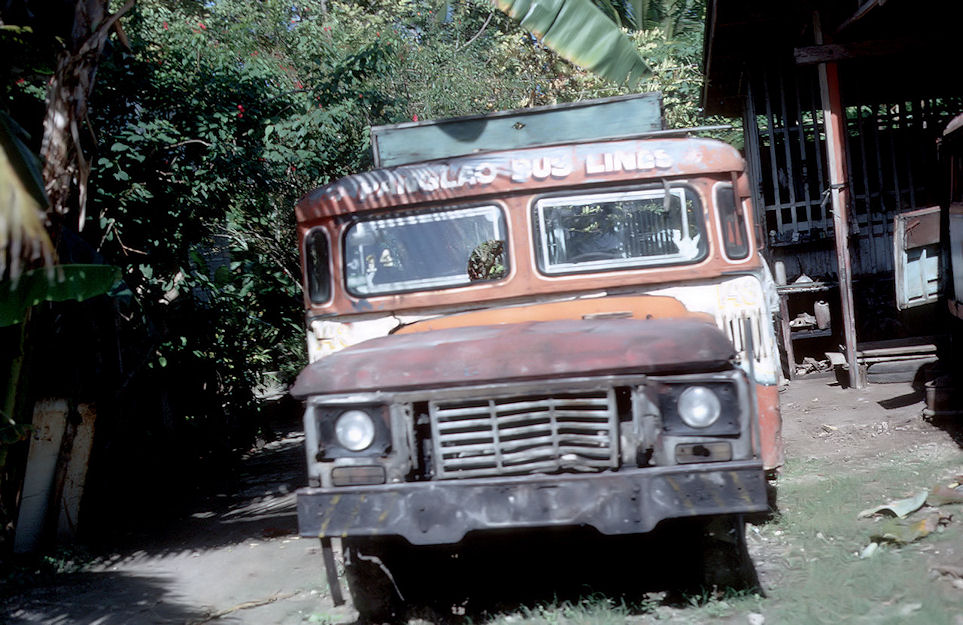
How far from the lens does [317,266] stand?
523cm

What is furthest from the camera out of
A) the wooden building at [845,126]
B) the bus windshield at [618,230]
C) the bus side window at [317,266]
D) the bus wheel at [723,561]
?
the wooden building at [845,126]

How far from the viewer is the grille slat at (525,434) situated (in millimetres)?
3568

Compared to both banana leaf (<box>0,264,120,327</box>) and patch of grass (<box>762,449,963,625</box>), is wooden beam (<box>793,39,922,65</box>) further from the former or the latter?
banana leaf (<box>0,264,120,327</box>)

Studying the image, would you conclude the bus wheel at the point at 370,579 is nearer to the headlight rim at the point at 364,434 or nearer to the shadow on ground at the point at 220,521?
the headlight rim at the point at 364,434

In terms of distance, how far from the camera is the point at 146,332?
7.55m

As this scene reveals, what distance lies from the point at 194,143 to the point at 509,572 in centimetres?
467

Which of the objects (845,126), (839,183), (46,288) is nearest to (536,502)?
(46,288)

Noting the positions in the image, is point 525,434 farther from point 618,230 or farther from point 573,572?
point 618,230

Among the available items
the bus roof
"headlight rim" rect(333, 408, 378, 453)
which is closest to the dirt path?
"headlight rim" rect(333, 408, 378, 453)

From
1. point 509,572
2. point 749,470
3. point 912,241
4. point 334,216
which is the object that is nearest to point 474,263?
point 334,216

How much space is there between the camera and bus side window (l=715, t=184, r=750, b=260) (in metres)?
4.87

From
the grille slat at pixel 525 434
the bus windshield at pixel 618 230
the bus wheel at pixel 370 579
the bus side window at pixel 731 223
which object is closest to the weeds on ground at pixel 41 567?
the bus wheel at pixel 370 579

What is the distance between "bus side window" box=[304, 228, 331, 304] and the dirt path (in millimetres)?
1616

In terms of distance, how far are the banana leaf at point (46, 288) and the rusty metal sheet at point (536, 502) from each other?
2.00 metres
